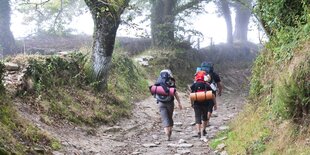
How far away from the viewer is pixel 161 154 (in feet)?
27.3

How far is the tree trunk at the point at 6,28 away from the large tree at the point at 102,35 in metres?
10.8

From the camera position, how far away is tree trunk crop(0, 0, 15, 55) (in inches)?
848

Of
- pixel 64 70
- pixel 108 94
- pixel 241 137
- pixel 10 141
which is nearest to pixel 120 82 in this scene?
pixel 108 94

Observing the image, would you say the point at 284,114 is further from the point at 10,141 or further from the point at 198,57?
the point at 198,57

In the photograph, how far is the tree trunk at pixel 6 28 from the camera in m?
21.5

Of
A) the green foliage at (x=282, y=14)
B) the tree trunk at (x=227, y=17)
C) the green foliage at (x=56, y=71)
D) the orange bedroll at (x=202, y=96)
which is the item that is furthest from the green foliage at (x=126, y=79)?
the tree trunk at (x=227, y=17)

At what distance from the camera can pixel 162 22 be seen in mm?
22016

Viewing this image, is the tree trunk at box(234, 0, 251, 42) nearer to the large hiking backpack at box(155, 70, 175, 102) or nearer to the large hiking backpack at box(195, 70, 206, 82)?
the large hiking backpack at box(195, 70, 206, 82)

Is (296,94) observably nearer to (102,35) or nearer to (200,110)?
(200,110)

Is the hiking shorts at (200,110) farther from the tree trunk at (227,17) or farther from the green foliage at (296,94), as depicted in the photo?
the tree trunk at (227,17)

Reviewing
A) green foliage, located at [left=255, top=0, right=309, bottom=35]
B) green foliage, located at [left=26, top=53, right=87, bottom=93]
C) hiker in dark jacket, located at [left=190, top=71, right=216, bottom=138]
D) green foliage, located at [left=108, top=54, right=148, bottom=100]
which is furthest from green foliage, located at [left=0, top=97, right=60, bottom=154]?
green foliage, located at [left=108, top=54, right=148, bottom=100]

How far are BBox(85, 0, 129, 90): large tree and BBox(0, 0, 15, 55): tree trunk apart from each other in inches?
425

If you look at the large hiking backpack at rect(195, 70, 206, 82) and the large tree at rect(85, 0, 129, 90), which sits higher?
the large tree at rect(85, 0, 129, 90)

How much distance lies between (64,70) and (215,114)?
5.31m
